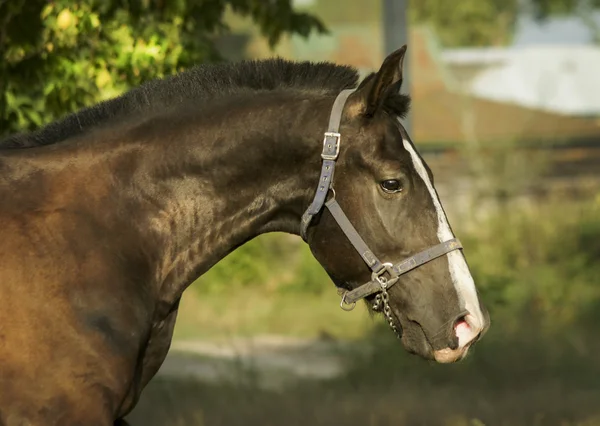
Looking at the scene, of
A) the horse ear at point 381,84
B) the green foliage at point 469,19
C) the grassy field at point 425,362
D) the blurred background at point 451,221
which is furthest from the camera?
the green foliage at point 469,19

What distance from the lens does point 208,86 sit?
439 cm

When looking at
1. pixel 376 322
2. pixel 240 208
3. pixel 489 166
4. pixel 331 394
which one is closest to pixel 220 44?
pixel 489 166

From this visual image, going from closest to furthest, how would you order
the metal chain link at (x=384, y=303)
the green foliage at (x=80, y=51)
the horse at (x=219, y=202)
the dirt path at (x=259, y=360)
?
the horse at (x=219, y=202)
the metal chain link at (x=384, y=303)
the green foliage at (x=80, y=51)
the dirt path at (x=259, y=360)

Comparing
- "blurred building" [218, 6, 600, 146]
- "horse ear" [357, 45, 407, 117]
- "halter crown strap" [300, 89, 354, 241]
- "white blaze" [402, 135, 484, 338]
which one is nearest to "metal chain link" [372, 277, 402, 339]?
"white blaze" [402, 135, 484, 338]

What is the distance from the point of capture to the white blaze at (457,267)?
4125 mm

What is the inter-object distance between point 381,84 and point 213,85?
2.15 feet

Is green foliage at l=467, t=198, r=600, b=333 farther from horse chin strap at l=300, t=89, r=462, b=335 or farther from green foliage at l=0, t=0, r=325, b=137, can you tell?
horse chin strap at l=300, t=89, r=462, b=335

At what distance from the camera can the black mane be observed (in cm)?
432

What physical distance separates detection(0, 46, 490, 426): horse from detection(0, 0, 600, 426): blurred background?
232 cm

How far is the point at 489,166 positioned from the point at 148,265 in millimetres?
10104

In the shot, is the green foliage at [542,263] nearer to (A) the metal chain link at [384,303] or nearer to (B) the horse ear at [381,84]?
(A) the metal chain link at [384,303]

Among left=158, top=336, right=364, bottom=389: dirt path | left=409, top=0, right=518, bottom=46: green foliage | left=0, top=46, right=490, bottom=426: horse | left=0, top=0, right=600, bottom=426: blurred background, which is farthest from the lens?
left=409, top=0, right=518, bottom=46: green foliage

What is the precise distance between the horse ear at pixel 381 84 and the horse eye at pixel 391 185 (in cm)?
25

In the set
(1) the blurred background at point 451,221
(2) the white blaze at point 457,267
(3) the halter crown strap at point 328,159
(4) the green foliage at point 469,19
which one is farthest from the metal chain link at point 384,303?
(4) the green foliage at point 469,19
